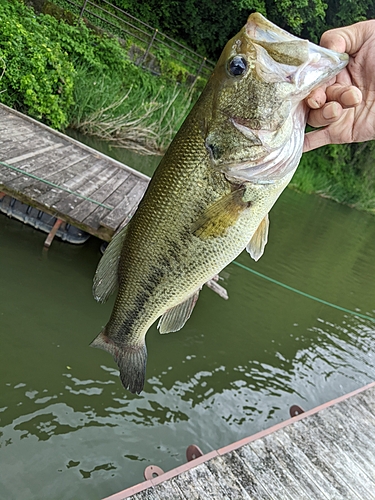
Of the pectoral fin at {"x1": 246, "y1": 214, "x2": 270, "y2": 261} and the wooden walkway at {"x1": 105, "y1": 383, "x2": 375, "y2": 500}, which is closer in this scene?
the pectoral fin at {"x1": 246, "y1": 214, "x2": 270, "y2": 261}

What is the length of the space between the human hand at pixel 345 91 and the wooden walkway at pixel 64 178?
A: 311 centimetres

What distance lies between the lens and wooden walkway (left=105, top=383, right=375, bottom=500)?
106 inches

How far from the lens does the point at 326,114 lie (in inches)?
64.6

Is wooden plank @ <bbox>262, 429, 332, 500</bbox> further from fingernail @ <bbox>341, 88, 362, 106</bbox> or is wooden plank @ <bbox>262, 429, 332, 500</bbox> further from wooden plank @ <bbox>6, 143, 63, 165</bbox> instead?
wooden plank @ <bbox>6, 143, 63, 165</bbox>

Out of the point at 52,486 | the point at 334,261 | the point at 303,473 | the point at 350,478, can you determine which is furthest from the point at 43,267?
the point at 334,261

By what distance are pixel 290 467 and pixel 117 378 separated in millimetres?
1662

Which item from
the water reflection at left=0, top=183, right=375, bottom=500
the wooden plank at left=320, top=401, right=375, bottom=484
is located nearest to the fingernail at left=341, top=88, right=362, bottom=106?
the water reflection at left=0, top=183, right=375, bottom=500

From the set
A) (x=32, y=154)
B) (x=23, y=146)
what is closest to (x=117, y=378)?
(x=32, y=154)

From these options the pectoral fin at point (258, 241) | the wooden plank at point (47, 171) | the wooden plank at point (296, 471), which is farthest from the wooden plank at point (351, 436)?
the wooden plank at point (47, 171)

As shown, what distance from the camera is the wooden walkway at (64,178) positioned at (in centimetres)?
468

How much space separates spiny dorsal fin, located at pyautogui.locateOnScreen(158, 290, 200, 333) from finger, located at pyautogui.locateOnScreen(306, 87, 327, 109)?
0.95 meters

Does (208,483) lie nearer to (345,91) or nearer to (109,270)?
(109,270)

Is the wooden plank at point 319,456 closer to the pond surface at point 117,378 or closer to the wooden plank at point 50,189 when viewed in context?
the pond surface at point 117,378

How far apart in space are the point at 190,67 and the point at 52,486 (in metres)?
18.8
